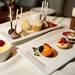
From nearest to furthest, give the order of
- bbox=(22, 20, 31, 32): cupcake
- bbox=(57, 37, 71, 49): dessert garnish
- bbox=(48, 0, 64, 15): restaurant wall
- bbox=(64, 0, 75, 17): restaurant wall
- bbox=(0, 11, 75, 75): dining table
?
bbox=(0, 11, 75, 75): dining table < bbox=(57, 37, 71, 49): dessert garnish < bbox=(22, 20, 31, 32): cupcake < bbox=(48, 0, 64, 15): restaurant wall < bbox=(64, 0, 75, 17): restaurant wall

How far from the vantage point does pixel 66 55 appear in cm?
80

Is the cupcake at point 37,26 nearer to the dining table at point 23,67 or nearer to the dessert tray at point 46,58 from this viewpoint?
the dessert tray at point 46,58

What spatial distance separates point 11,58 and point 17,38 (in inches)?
6.8

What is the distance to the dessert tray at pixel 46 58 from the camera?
0.71m

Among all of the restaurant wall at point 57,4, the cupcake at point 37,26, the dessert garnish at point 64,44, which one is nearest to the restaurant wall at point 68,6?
the restaurant wall at point 57,4

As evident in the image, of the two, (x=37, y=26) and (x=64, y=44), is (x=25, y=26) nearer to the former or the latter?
(x=37, y=26)

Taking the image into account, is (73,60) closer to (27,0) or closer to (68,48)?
(68,48)

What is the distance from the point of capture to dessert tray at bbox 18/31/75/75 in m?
0.71

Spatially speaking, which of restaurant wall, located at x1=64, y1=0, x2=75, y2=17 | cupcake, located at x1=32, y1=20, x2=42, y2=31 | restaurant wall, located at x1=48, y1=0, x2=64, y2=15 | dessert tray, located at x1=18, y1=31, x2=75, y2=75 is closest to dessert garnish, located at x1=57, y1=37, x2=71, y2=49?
dessert tray, located at x1=18, y1=31, x2=75, y2=75

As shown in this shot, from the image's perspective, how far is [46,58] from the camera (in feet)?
2.52

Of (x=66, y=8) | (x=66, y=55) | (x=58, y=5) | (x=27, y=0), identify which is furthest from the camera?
(x=66, y=8)

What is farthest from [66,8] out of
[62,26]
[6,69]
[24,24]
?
[6,69]

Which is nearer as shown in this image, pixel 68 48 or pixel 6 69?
pixel 6 69

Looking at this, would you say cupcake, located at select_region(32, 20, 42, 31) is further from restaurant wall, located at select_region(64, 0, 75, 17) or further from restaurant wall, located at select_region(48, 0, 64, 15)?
restaurant wall, located at select_region(64, 0, 75, 17)
